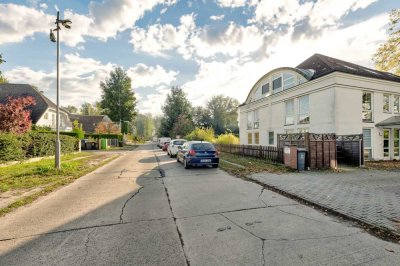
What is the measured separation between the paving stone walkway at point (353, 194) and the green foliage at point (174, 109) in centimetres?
4802

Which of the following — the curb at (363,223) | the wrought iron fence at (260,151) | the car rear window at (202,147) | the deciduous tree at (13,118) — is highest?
the deciduous tree at (13,118)

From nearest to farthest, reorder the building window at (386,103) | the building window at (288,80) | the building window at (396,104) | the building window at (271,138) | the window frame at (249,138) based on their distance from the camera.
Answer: the building window at (386,103), the building window at (396,104), the building window at (288,80), the building window at (271,138), the window frame at (249,138)

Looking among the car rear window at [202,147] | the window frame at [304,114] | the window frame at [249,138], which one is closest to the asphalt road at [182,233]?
the car rear window at [202,147]

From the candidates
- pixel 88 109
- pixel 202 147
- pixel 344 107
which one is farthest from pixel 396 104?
pixel 88 109

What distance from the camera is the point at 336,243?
3848 millimetres

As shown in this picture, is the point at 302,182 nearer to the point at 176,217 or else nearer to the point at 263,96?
the point at 176,217

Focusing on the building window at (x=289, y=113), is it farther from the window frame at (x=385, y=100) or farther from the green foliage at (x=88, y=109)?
the green foliage at (x=88, y=109)

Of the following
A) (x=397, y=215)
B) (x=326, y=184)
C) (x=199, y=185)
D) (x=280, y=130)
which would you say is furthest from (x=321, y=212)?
(x=280, y=130)

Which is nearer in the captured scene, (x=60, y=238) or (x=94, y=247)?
(x=94, y=247)

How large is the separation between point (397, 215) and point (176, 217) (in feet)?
16.5

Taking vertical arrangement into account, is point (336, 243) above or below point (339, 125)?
below

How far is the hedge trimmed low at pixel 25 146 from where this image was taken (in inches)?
503

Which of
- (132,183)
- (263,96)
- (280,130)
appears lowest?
(132,183)

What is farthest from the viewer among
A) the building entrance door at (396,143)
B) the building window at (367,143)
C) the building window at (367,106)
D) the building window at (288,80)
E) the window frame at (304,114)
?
the building window at (288,80)
